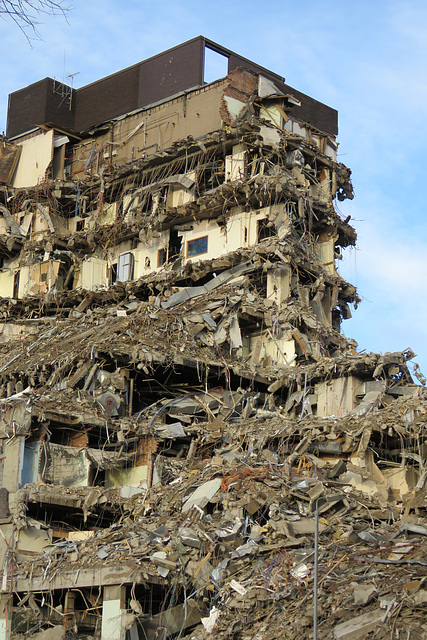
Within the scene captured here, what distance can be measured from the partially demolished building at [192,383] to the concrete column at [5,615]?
0.05m

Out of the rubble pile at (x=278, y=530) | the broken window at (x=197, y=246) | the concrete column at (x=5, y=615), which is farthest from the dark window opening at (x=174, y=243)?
the concrete column at (x=5, y=615)

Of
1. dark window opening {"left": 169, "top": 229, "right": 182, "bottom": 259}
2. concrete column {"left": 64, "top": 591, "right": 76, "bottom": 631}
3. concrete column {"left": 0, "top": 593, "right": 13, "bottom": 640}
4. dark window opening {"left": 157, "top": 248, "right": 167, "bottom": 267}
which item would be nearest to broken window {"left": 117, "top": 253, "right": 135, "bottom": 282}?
dark window opening {"left": 157, "top": 248, "right": 167, "bottom": 267}

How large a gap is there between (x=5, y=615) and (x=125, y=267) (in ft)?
74.6

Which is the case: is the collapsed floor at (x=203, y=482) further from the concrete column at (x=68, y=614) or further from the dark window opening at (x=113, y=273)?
the dark window opening at (x=113, y=273)

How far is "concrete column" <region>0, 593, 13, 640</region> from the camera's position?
19672mm

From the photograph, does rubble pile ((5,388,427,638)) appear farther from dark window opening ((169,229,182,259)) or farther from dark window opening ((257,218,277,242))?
dark window opening ((169,229,182,259))

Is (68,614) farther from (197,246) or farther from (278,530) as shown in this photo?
(197,246)

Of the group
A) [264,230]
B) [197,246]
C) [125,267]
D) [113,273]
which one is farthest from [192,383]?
[113,273]

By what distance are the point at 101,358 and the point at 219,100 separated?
565 inches

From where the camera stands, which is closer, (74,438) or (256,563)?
(256,563)

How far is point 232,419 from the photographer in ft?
92.6

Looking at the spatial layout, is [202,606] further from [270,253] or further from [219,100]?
[219,100]

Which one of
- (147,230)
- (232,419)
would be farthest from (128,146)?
(232,419)

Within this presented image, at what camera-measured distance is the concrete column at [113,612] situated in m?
17.7
